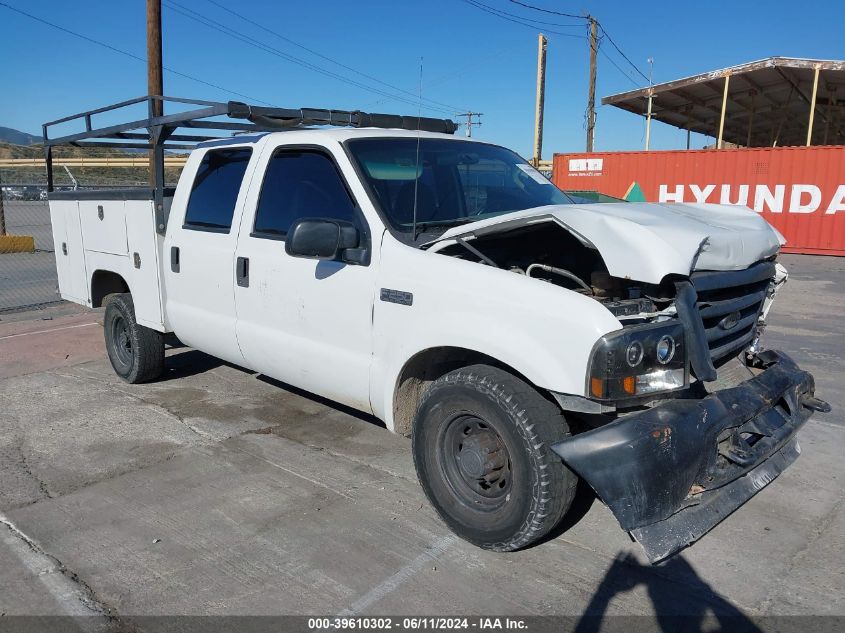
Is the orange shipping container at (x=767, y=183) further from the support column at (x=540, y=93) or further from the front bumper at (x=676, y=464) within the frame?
the front bumper at (x=676, y=464)

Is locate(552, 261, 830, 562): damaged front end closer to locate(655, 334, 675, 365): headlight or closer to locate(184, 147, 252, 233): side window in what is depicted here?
locate(655, 334, 675, 365): headlight

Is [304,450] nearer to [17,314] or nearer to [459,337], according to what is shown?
[459,337]

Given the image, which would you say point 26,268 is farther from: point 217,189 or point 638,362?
point 638,362

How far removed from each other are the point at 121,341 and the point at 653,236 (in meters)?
4.91

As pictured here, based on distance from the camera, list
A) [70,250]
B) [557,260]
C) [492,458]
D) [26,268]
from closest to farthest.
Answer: [492,458]
[557,260]
[70,250]
[26,268]

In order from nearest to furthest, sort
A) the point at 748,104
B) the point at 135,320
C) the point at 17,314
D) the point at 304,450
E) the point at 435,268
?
the point at 435,268, the point at 304,450, the point at 135,320, the point at 17,314, the point at 748,104

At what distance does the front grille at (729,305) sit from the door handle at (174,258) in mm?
3627

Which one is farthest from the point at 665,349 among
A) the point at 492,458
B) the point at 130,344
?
the point at 130,344

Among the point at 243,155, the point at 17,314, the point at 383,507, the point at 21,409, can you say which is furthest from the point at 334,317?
the point at 17,314

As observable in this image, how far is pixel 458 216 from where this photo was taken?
411 centimetres

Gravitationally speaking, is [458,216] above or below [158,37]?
below

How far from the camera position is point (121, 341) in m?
6.21

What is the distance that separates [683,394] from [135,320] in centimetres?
447

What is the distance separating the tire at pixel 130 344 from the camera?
19.2ft
